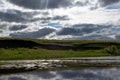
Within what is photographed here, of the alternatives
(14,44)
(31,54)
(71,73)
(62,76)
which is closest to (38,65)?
→ (71,73)

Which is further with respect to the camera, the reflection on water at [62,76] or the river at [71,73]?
the river at [71,73]

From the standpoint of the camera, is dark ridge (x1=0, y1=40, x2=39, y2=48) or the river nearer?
the river

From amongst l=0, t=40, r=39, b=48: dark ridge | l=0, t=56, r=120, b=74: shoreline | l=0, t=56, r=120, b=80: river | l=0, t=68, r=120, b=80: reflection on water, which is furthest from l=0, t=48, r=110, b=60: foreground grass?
l=0, t=68, r=120, b=80: reflection on water

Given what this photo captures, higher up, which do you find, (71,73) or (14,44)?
(14,44)

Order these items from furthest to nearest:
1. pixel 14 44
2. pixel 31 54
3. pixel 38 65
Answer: pixel 14 44
pixel 31 54
pixel 38 65

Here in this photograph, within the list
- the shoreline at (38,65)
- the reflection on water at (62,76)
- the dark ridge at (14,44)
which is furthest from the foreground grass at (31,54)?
the reflection on water at (62,76)

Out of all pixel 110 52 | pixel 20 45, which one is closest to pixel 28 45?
pixel 20 45

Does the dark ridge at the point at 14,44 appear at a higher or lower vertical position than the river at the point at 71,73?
higher

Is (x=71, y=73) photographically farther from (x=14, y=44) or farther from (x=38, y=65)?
(x=14, y=44)

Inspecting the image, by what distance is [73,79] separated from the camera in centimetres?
2992

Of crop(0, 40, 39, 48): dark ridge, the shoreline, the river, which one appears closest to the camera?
the river

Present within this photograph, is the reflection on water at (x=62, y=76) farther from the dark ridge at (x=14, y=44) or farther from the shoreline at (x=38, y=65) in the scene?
the dark ridge at (x=14, y=44)

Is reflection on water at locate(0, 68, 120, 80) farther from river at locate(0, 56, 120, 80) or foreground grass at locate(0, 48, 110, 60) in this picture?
foreground grass at locate(0, 48, 110, 60)

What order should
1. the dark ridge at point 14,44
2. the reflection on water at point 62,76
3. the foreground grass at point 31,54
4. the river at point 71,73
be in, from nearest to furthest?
the reflection on water at point 62,76
the river at point 71,73
the foreground grass at point 31,54
the dark ridge at point 14,44
